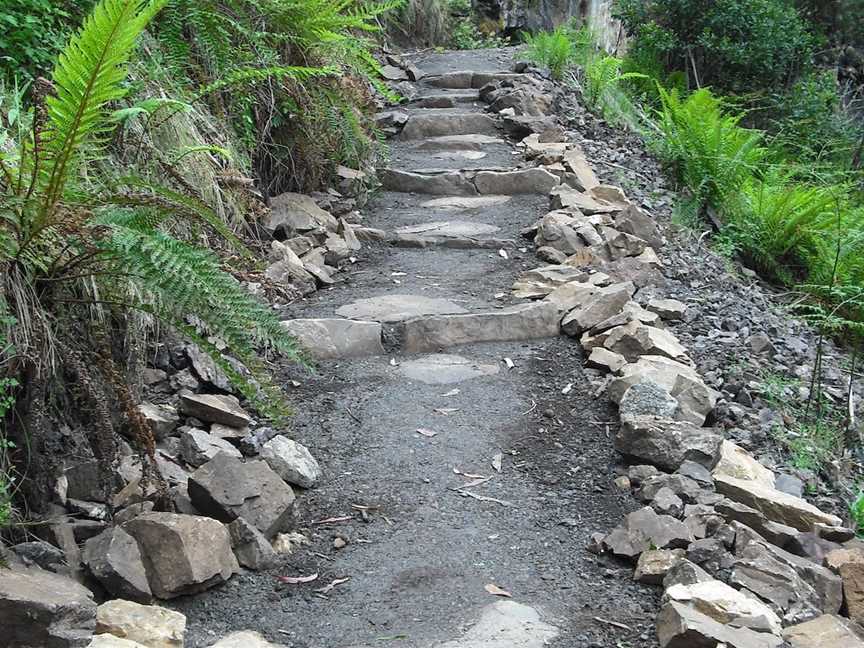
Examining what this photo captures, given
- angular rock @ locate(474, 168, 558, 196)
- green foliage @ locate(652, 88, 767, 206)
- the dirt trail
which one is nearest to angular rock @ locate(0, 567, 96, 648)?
the dirt trail

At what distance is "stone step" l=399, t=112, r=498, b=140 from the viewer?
7895 mm

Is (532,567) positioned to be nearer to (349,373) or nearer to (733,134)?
(349,373)

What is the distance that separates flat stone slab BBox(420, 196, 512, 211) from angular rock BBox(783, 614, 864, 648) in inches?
170

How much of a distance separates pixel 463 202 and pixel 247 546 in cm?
420

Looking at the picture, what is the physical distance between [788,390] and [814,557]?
1.66 meters

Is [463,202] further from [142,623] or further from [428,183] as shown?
[142,623]

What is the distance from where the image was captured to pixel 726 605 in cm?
230

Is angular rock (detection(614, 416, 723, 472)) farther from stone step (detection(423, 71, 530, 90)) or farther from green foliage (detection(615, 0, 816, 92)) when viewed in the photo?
green foliage (detection(615, 0, 816, 92))

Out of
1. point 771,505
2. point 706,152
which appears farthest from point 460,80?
point 771,505

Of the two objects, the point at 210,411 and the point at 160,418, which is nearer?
the point at 160,418

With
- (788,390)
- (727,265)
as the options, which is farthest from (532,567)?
(727,265)

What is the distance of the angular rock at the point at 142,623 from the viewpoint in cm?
211

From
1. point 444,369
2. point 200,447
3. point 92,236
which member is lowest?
point 444,369

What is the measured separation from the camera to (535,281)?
16.0 feet
